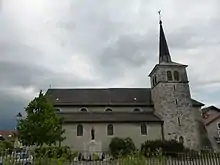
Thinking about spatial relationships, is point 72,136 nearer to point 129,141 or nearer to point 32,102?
point 129,141

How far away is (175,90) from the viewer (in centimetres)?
4362

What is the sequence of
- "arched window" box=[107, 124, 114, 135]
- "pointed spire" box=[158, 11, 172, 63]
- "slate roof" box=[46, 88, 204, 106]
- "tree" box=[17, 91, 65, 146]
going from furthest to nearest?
"pointed spire" box=[158, 11, 172, 63] → "slate roof" box=[46, 88, 204, 106] → "arched window" box=[107, 124, 114, 135] → "tree" box=[17, 91, 65, 146]

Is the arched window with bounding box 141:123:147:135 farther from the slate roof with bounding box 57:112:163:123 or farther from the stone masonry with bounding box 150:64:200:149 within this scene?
the stone masonry with bounding box 150:64:200:149

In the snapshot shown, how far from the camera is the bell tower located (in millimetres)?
41469

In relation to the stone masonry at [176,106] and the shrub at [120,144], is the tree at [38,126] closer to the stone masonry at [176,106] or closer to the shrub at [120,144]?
the shrub at [120,144]

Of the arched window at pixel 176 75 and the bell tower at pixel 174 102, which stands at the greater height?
the arched window at pixel 176 75

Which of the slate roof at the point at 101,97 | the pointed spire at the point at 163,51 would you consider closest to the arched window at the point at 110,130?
the slate roof at the point at 101,97


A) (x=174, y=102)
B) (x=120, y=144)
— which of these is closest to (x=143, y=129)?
(x=120, y=144)

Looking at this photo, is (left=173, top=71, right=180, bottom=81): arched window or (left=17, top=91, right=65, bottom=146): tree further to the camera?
(left=173, top=71, right=180, bottom=81): arched window

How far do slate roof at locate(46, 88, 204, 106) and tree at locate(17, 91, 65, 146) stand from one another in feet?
43.6

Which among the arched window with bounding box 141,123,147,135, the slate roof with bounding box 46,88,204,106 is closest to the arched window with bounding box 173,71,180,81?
the slate roof with bounding box 46,88,204,106

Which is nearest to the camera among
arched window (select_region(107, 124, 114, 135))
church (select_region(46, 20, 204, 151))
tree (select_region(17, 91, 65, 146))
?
tree (select_region(17, 91, 65, 146))

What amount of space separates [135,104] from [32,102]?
64.7ft

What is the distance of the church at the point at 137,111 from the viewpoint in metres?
41.0
